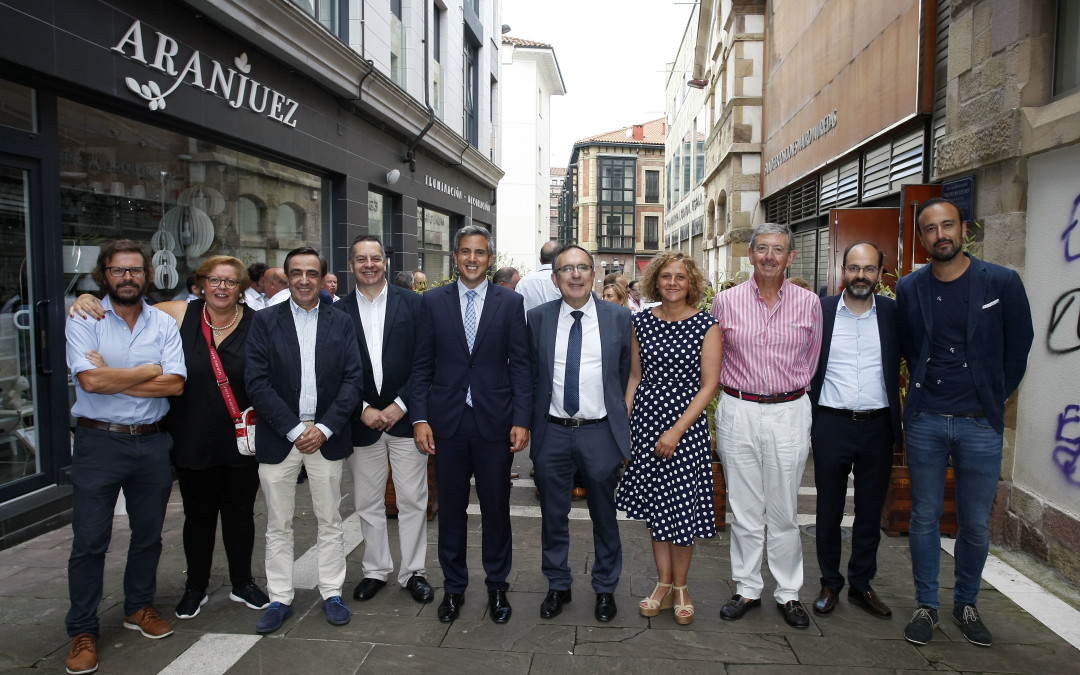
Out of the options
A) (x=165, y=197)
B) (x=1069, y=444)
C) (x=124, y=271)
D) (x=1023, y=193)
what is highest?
(x=165, y=197)

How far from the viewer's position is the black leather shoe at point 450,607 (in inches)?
154

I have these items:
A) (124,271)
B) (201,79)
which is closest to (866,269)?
(124,271)

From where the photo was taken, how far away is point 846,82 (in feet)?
32.5

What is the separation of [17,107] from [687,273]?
4871mm

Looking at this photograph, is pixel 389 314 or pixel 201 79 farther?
pixel 201 79

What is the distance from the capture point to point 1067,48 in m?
4.60

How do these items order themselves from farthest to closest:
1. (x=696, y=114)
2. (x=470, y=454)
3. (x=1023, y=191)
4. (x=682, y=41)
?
(x=682, y=41) < (x=696, y=114) < (x=1023, y=191) < (x=470, y=454)

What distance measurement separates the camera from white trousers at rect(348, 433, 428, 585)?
13.9ft

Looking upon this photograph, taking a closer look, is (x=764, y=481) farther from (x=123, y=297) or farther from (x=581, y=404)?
(x=123, y=297)

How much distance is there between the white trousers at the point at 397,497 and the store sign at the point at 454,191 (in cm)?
1236

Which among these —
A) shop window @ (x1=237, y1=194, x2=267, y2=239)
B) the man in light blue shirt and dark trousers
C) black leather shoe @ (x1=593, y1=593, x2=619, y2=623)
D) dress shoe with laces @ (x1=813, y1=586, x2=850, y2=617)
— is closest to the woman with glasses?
the man in light blue shirt and dark trousers

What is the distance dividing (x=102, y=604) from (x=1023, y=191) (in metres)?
6.18

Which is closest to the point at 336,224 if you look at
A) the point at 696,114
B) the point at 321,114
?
the point at 321,114

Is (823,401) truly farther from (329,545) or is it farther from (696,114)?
(696,114)
